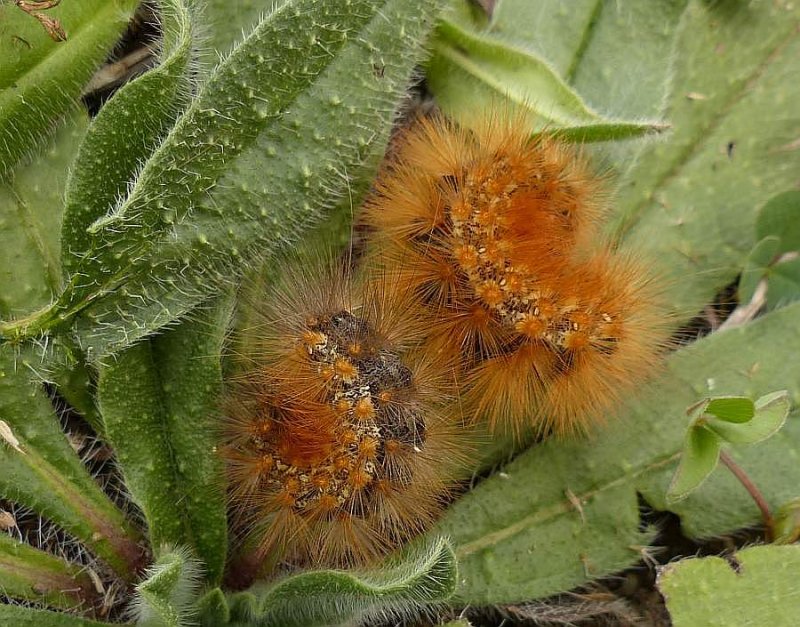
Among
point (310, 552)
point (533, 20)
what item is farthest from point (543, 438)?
point (533, 20)

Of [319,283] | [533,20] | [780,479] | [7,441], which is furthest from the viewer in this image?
[533,20]

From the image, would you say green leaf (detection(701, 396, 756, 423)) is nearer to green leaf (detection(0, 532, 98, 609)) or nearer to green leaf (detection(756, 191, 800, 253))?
green leaf (detection(756, 191, 800, 253))

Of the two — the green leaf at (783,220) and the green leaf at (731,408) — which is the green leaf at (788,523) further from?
the green leaf at (783,220)

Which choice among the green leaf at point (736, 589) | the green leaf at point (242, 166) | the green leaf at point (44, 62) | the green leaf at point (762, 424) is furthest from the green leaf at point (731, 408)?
the green leaf at point (44, 62)

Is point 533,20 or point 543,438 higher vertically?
point 533,20

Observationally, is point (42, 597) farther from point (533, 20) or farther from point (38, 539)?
point (533, 20)

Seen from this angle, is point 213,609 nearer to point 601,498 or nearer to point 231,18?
point 601,498
